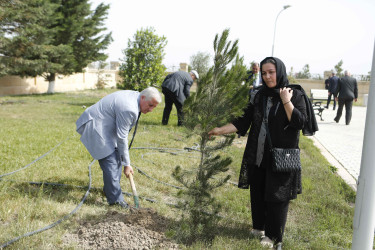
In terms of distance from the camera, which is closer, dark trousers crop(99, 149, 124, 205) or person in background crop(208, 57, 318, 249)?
person in background crop(208, 57, 318, 249)

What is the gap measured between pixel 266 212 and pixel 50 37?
19.0m

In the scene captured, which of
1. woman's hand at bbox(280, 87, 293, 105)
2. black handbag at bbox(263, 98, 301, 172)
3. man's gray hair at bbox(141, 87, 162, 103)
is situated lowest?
black handbag at bbox(263, 98, 301, 172)

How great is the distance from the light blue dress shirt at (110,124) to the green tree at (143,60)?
929 centimetres

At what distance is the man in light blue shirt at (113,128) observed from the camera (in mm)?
3521

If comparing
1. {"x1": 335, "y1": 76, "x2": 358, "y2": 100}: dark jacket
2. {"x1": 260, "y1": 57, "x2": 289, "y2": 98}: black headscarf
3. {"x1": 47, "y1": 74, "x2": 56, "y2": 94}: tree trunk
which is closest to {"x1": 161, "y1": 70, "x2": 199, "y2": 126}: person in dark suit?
{"x1": 260, "y1": 57, "x2": 289, "y2": 98}: black headscarf

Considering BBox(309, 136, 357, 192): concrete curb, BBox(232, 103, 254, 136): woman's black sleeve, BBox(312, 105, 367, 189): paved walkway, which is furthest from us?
BBox(312, 105, 367, 189): paved walkway

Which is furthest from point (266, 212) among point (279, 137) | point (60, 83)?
point (60, 83)

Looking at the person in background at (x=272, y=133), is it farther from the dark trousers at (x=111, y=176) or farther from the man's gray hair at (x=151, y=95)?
the dark trousers at (x=111, y=176)

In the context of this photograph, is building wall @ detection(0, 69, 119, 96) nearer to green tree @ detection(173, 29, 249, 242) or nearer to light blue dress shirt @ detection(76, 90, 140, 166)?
light blue dress shirt @ detection(76, 90, 140, 166)

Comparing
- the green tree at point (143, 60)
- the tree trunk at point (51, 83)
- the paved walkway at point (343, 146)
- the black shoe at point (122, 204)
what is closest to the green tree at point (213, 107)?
the black shoe at point (122, 204)

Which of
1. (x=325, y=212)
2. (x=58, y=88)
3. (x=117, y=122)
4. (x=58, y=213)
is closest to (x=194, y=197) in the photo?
(x=117, y=122)

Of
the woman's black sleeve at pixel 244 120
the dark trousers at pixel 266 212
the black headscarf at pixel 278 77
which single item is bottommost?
the dark trousers at pixel 266 212

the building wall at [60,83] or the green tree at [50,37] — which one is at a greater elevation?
the green tree at [50,37]

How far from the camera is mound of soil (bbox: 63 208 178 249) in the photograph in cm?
292
